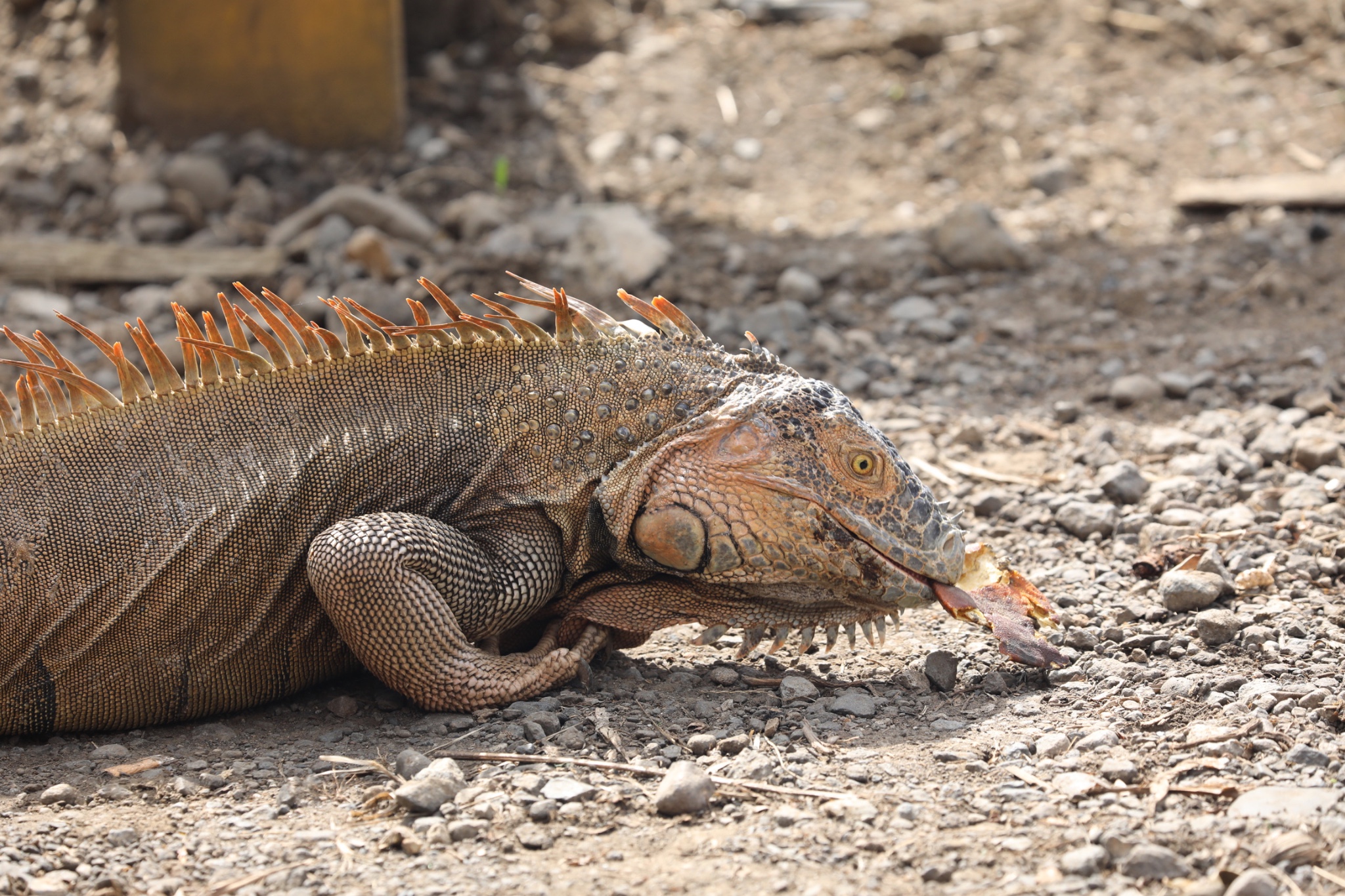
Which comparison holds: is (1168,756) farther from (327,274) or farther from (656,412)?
(327,274)

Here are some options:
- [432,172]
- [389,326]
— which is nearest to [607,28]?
[432,172]

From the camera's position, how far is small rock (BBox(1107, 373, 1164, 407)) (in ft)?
31.6

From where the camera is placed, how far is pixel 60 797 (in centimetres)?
537

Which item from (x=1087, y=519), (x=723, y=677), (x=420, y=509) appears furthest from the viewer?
(x=1087, y=519)

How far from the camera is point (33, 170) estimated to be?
14.2 meters

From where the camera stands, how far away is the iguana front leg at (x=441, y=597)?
5.54m

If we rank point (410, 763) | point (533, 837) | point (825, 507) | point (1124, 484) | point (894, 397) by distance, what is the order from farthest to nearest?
point (894, 397) → point (1124, 484) → point (825, 507) → point (410, 763) → point (533, 837)

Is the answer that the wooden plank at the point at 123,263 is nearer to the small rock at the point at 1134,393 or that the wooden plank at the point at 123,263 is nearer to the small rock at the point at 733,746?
the small rock at the point at 1134,393

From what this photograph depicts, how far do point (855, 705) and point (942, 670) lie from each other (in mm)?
518

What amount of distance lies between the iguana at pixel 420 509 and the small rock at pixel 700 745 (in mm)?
703

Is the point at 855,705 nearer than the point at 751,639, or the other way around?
the point at 855,705

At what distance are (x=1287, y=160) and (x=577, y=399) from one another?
1090 cm

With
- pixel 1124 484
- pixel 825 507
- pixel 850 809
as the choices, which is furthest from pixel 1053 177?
pixel 850 809

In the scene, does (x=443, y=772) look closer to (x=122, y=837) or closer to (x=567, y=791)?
(x=567, y=791)
